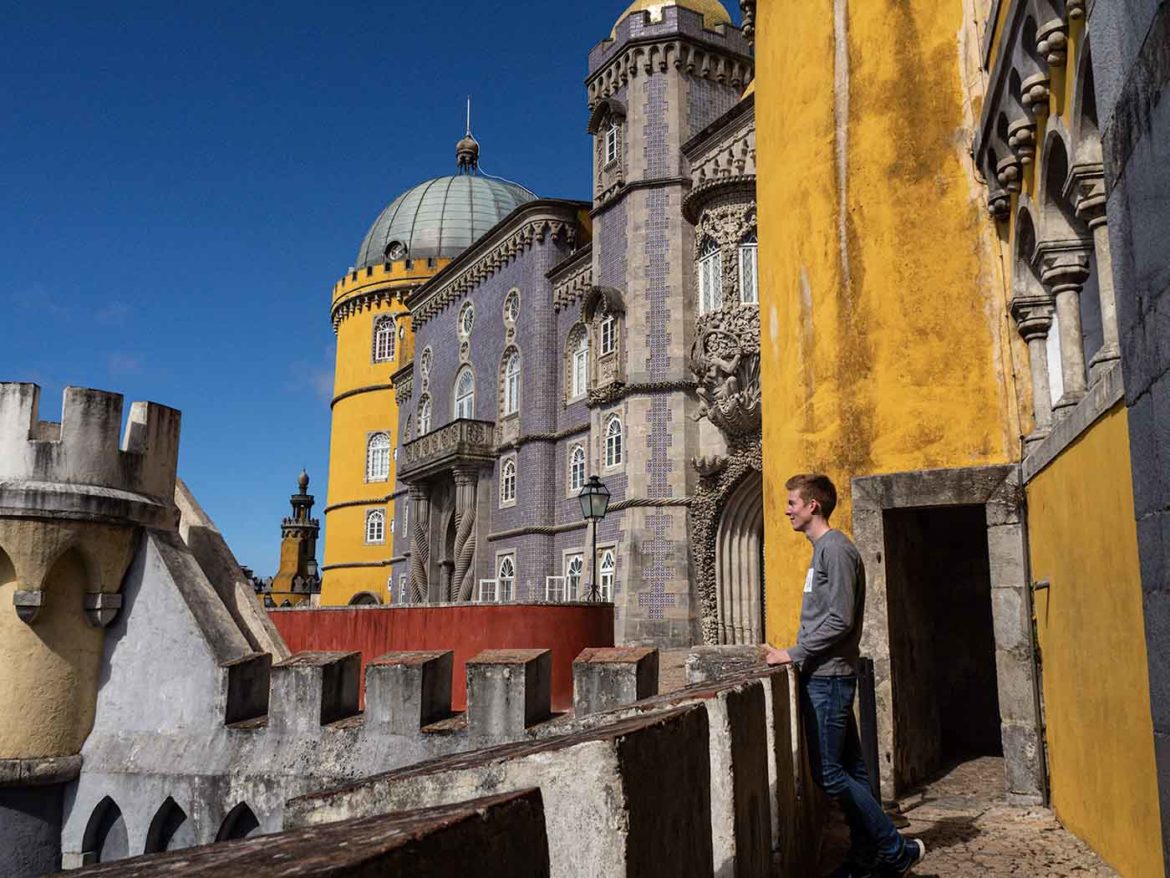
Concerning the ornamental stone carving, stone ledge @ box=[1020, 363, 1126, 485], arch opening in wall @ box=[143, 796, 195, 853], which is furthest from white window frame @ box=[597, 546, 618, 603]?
stone ledge @ box=[1020, 363, 1126, 485]

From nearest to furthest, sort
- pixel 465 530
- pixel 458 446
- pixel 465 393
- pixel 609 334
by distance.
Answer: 1. pixel 609 334
2. pixel 458 446
3. pixel 465 530
4. pixel 465 393

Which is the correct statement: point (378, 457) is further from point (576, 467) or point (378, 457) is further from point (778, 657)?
point (778, 657)

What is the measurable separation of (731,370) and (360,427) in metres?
25.7

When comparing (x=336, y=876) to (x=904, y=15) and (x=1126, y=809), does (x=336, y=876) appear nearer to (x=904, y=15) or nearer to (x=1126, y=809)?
(x=1126, y=809)

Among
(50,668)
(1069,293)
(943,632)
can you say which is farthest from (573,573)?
(1069,293)

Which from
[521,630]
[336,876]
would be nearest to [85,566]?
[521,630]

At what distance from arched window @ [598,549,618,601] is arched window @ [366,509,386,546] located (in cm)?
1852

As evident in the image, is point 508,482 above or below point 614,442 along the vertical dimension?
below

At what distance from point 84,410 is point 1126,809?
26.6 ft

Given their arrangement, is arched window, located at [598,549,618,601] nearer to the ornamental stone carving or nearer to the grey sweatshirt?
the ornamental stone carving

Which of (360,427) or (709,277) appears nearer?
(709,277)

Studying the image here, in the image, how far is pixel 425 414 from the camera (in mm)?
34656

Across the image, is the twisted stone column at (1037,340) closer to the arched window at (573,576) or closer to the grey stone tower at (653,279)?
the grey stone tower at (653,279)

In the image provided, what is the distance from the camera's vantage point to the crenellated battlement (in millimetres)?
8281
